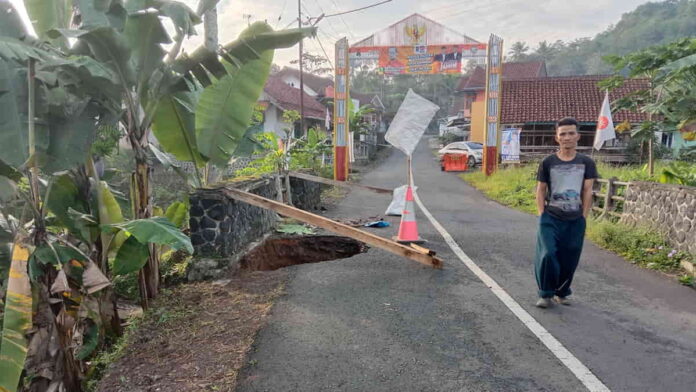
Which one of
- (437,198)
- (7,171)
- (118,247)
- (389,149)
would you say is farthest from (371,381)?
(389,149)

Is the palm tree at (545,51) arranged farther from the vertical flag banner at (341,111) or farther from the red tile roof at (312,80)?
the vertical flag banner at (341,111)

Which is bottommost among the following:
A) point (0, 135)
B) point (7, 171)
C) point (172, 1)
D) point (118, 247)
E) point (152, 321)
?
point (152, 321)

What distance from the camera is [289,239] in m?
7.84

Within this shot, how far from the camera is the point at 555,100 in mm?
26562

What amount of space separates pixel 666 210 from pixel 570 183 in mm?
3665

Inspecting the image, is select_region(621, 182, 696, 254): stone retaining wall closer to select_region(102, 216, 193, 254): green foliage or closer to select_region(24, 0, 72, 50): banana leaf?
select_region(102, 216, 193, 254): green foliage

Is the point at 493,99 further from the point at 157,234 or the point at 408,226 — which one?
the point at 157,234

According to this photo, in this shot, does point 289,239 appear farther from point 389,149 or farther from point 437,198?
point 389,149

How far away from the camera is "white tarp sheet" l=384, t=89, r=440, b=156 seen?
23.8 feet

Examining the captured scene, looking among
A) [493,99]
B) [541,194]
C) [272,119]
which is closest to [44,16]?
[541,194]

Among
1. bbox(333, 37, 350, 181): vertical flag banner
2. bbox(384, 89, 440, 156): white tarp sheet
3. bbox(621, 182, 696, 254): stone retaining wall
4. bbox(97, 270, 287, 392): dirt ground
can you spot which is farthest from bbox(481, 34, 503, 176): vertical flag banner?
bbox(97, 270, 287, 392): dirt ground

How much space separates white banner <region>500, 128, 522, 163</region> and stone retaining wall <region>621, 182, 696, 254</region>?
13.0 m

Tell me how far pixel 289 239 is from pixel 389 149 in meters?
41.2

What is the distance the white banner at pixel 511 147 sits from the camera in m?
21.4
